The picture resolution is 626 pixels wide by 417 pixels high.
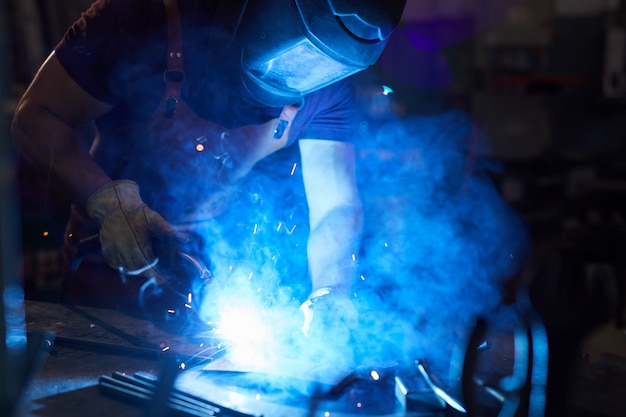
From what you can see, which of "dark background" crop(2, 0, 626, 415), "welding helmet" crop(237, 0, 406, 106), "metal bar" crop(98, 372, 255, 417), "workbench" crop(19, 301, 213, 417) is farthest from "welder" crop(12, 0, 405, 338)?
"dark background" crop(2, 0, 626, 415)

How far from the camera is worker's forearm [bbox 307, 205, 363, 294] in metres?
1.57

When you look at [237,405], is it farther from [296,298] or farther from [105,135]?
[105,135]

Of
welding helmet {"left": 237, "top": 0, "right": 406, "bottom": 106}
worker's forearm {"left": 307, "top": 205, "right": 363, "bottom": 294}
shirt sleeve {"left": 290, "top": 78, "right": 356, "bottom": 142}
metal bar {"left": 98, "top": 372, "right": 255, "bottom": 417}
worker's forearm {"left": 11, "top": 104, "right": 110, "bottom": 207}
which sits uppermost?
welding helmet {"left": 237, "top": 0, "right": 406, "bottom": 106}

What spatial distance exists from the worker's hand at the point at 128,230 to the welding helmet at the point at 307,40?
1.45 feet

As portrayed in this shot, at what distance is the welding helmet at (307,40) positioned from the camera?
969 millimetres

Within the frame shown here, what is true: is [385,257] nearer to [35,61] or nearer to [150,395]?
[150,395]

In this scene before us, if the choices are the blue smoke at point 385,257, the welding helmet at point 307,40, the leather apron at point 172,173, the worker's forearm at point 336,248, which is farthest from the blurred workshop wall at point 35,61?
the welding helmet at point 307,40

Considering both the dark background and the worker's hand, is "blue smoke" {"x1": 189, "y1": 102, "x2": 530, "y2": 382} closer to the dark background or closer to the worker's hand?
the worker's hand

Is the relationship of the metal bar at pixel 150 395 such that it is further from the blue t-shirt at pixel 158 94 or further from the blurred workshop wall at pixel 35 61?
the blurred workshop wall at pixel 35 61

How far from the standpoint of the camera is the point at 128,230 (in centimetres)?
136

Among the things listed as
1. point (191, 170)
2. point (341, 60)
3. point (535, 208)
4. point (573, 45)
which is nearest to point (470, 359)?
point (341, 60)

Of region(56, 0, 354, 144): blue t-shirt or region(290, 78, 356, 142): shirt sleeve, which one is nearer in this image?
region(56, 0, 354, 144): blue t-shirt

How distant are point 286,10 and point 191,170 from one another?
0.77m

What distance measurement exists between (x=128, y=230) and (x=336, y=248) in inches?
24.1
